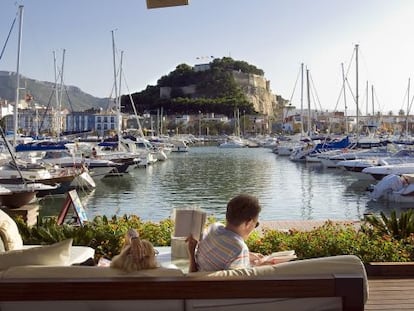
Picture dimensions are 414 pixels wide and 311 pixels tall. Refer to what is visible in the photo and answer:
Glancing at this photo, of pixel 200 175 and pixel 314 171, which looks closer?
pixel 200 175

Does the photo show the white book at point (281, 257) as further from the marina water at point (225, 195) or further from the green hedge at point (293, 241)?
the marina water at point (225, 195)

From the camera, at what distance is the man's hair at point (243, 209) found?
153 inches

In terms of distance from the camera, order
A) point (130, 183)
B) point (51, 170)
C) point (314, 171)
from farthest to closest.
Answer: point (314, 171)
point (130, 183)
point (51, 170)

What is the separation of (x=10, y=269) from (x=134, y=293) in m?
0.83

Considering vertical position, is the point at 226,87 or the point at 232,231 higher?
the point at 226,87

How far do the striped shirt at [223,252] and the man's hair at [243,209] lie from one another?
0.12 metres

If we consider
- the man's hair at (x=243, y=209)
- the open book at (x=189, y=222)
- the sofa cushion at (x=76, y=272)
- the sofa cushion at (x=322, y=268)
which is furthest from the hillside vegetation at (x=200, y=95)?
the sofa cushion at (x=322, y=268)

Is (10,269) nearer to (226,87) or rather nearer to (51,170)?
(51,170)

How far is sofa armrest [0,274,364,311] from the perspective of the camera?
349 cm

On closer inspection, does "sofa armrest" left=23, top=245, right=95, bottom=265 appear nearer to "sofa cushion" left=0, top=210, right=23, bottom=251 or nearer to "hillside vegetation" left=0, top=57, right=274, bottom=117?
"sofa cushion" left=0, top=210, right=23, bottom=251

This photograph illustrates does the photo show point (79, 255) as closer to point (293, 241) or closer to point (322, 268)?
point (322, 268)

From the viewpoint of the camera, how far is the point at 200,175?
3809 centimetres

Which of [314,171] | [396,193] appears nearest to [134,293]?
[396,193]

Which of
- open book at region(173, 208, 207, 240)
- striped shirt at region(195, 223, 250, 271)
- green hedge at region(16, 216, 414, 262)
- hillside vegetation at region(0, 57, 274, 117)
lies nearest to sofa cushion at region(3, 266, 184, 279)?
striped shirt at region(195, 223, 250, 271)
